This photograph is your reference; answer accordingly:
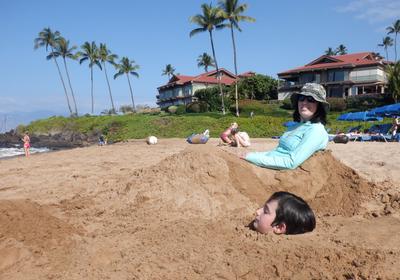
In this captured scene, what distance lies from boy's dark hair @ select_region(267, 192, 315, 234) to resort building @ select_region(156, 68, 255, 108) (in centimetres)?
6033

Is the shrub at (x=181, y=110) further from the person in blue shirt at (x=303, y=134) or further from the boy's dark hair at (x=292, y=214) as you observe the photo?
the boy's dark hair at (x=292, y=214)

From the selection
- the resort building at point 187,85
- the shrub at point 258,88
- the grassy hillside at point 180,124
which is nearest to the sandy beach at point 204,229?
the grassy hillside at point 180,124

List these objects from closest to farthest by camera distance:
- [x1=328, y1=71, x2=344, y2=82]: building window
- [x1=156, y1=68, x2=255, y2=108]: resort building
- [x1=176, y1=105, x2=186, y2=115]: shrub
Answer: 1. [x1=328, y1=71, x2=344, y2=82]: building window
2. [x1=176, y1=105, x2=186, y2=115]: shrub
3. [x1=156, y1=68, x2=255, y2=108]: resort building

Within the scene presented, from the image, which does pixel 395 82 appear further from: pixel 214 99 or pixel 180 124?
pixel 214 99

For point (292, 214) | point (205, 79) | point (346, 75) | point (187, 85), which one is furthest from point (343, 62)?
point (292, 214)

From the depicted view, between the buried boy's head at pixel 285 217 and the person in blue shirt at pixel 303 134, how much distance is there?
108cm

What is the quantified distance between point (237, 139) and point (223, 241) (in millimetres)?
10995

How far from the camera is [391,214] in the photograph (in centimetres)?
475

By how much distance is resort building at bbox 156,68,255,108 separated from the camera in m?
65.1

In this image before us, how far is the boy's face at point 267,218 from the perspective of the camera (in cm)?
355

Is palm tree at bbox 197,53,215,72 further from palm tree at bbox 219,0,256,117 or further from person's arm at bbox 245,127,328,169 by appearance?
person's arm at bbox 245,127,328,169

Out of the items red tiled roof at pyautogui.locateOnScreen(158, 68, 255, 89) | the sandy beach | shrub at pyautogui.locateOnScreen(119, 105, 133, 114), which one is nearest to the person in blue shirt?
the sandy beach

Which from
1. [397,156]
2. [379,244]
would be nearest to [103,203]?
[379,244]

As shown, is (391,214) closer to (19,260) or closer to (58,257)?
(58,257)
